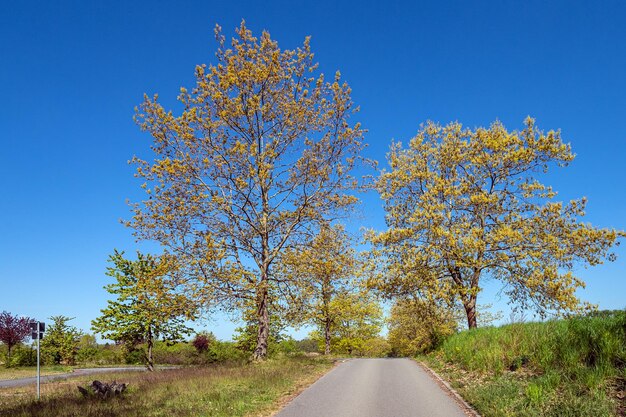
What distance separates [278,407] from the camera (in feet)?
37.9

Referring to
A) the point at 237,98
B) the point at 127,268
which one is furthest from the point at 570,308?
the point at 127,268

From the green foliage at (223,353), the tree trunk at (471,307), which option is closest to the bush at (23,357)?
the green foliage at (223,353)

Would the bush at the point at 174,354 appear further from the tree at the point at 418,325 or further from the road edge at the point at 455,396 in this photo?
the road edge at the point at 455,396

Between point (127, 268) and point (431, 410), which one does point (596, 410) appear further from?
point (127, 268)

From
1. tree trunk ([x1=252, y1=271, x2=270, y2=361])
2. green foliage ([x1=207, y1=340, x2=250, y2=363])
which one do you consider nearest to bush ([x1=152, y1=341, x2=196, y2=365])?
green foliage ([x1=207, y1=340, x2=250, y2=363])

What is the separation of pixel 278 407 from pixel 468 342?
35.7 feet

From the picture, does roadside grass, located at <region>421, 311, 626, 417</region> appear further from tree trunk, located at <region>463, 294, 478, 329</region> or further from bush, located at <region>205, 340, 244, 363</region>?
bush, located at <region>205, 340, 244, 363</region>

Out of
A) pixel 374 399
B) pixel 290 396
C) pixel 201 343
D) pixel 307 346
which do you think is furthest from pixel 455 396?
pixel 307 346

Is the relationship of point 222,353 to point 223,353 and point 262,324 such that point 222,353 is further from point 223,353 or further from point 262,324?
point 262,324

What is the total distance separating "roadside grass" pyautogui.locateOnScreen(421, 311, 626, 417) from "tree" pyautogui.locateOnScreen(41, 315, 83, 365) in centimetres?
4110

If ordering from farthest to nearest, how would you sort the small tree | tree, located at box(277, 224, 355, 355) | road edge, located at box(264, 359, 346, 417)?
the small tree
tree, located at box(277, 224, 355, 355)
road edge, located at box(264, 359, 346, 417)

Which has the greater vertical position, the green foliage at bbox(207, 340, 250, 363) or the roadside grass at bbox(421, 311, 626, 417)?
the roadside grass at bbox(421, 311, 626, 417)

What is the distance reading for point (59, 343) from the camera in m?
43.7

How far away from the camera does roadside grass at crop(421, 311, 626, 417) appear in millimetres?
8727
